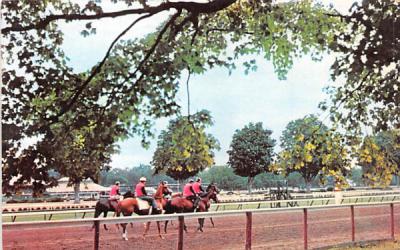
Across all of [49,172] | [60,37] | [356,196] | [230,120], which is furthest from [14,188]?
[356,196]

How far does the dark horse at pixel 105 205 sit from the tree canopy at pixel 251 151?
1.58 feet

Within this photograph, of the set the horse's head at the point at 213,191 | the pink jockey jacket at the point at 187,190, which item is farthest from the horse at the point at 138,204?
the horse's head at the point at 213,191

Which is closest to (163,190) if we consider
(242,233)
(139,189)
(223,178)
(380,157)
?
(139,189)

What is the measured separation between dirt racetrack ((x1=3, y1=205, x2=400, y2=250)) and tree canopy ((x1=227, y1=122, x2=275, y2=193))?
13.1 inches

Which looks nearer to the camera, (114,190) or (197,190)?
(114,190)

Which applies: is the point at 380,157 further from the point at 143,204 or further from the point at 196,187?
the point at 143,204

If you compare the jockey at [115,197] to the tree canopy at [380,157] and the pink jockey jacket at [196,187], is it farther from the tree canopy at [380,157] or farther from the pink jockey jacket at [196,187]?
the tree canopy at [380,157]

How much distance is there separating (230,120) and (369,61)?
779mm

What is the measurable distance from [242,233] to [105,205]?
831 mm

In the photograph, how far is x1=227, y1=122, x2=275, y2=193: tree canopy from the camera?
2.55 metres

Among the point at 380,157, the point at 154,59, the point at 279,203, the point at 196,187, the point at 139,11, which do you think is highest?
the point at 139,11

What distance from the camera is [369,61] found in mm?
2812

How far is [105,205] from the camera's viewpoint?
238cm

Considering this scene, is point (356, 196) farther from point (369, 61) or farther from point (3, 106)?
point (3, 106)
